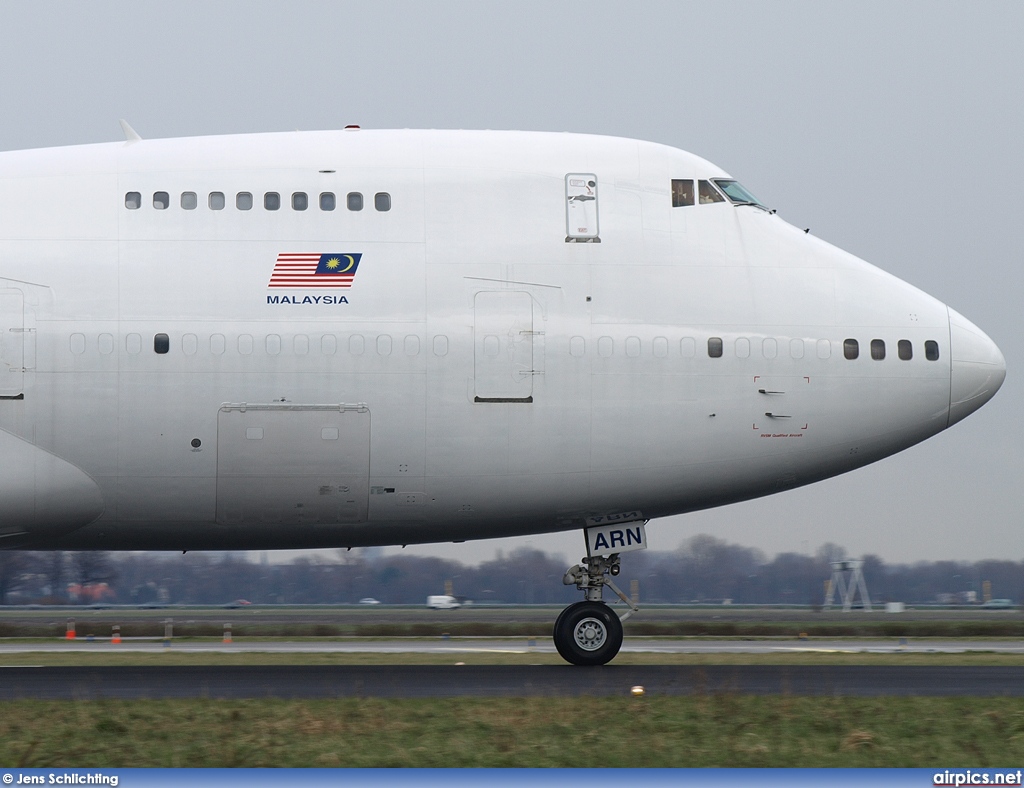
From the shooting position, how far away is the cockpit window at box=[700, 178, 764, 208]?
2044cm

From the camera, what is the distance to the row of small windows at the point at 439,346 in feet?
60.1

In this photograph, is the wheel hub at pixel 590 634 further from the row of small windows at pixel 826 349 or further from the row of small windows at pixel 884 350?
the row of small windows at pixel 884 350

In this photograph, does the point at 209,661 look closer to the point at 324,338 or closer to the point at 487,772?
the point at 324,338

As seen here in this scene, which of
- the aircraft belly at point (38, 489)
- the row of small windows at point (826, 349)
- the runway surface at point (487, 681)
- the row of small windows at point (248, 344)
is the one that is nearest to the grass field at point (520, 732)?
the runway surface at point (487, 681)

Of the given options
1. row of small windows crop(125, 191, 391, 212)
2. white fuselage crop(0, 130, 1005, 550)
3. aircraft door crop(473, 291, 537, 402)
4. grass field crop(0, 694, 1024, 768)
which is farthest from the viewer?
row of small windows crop(125, 191, 391, 212)

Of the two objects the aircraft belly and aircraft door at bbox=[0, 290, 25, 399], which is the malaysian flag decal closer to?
aircraft door at bbox=[0, 290, 25, 399]

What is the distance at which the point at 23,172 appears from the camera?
63.7ft

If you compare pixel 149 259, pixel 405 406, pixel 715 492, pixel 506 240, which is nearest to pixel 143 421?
pixel 149 259

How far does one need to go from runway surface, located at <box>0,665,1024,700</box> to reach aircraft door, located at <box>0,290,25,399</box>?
4224mm

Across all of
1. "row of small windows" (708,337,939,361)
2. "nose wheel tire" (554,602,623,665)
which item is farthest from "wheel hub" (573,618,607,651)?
"row of small windows" (708,337,939,361)

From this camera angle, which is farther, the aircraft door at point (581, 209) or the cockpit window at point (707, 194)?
the cockpit window at point (707, 194)

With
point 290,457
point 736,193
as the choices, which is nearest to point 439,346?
point 290,457

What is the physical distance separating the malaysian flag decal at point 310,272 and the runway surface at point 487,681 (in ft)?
19.2

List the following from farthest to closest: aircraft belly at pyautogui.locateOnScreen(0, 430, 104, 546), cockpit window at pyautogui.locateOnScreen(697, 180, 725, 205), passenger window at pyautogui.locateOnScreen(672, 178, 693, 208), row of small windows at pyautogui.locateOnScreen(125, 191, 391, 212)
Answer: cockpit window at pyautogui.locateOnScreen(697, 180, 725, 205), passenger window at pyautogui.locateOnScreen(672, 178, 693, 208), row of small windows at pyautogui.locateOnScreen(125, 191, 391, 212), aircraft belly at pyautogui.locateOnScreen(0, 430, 104, 546)
